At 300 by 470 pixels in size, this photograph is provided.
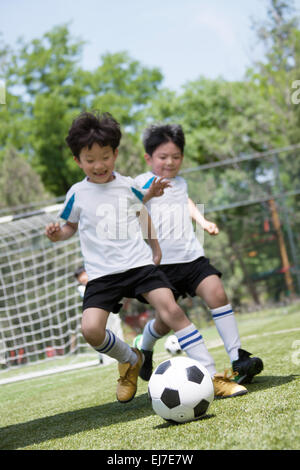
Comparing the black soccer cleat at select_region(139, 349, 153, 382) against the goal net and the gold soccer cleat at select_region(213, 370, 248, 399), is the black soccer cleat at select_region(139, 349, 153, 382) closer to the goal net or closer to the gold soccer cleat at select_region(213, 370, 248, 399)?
the gold soccer cleat at select_region(213, 370, 248, 399)

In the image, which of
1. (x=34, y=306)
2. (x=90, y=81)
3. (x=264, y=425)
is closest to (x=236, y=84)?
(x=90, y=81)

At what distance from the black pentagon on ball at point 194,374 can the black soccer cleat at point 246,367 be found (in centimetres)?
57

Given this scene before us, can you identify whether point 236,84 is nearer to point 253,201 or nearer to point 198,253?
point 253,201

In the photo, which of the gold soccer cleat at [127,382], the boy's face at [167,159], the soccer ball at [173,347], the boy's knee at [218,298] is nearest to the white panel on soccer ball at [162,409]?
the gold soccer cleat at [127,382]

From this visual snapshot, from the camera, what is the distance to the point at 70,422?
3.19 meters

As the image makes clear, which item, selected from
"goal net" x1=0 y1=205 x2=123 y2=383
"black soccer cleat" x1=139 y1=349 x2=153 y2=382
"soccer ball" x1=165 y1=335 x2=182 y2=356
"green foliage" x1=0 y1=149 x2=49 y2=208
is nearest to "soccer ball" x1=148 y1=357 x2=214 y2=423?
"black soccer cleat" x1=139 y1=349 x2=153 y2=382

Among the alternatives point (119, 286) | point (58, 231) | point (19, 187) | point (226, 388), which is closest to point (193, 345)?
point (226, 388)

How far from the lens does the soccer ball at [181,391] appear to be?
262 cm

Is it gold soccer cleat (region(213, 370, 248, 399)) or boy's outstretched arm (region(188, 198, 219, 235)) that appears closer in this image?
gold soccer cleat (region(213, 370, 248, 399))

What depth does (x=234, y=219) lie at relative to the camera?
11.0 meters

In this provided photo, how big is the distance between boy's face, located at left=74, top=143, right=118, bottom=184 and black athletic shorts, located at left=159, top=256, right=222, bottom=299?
0.76m

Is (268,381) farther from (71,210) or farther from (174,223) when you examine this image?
(71,210)

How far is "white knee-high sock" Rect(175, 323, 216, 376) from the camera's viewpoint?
324 centimetres

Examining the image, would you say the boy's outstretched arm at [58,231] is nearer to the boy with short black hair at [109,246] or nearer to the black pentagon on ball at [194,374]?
the boy with short black hair at [109,246]
